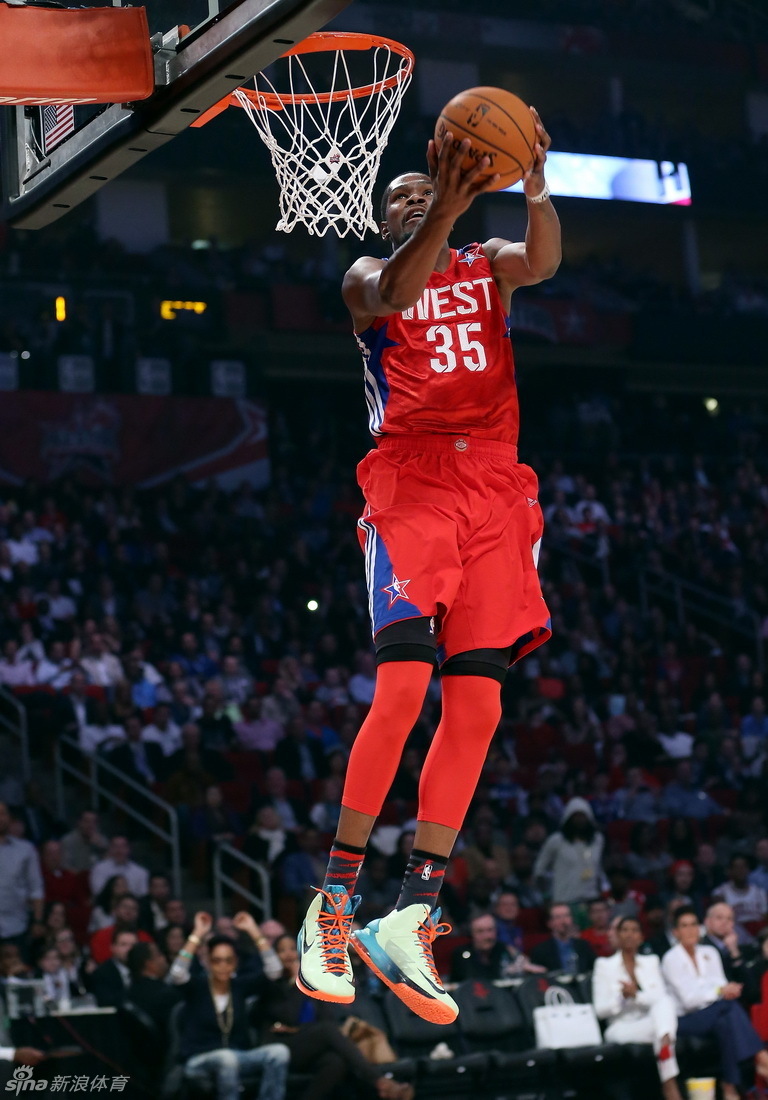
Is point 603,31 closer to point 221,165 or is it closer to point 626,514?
point 221,165

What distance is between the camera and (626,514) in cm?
2127

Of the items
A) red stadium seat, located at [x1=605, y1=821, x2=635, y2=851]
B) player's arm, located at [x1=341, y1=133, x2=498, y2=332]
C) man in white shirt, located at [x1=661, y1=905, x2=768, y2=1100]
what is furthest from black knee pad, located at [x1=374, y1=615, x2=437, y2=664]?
Answer: red stadium seat, located at [x1=605, y1=821, x2=635, y2=851]

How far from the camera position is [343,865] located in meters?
4.55

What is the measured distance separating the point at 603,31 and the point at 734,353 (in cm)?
690

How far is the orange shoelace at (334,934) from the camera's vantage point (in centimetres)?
444

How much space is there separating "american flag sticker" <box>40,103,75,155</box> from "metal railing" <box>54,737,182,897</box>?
7912 mm

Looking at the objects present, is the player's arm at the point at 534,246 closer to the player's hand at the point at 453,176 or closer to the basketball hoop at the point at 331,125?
the player's hand at the point at 453,176

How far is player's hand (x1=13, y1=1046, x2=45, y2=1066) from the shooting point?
8984 mm

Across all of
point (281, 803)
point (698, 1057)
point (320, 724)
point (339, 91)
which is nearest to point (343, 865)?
point (339, 91)

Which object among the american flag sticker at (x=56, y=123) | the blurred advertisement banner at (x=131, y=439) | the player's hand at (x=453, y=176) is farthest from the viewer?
the blurred advertisement banner at (x=131, y=439)

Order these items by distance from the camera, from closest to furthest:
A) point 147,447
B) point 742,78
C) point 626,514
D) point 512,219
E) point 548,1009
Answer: point 548,1009 < point 147,447 < point 626,514 < point 512,219 < point 742,78

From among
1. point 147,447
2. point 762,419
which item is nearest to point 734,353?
point 762,419

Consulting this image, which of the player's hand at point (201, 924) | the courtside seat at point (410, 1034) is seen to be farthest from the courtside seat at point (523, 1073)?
the player's hand at point (201, 924)

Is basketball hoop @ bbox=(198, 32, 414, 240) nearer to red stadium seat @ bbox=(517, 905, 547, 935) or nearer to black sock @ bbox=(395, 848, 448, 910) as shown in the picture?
black sock @ bbox=(395, 848, 448, 910)
